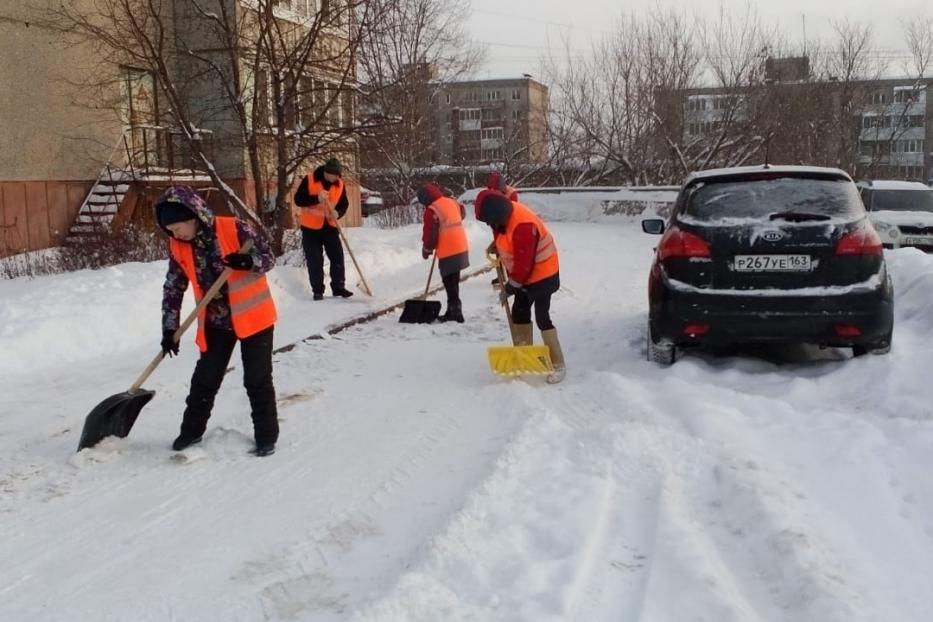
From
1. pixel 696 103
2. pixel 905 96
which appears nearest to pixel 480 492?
pixel 696 103

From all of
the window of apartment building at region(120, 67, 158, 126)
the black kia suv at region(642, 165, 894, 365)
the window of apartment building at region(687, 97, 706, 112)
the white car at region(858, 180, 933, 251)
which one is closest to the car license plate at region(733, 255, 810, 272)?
the black kia suv at region(642, 165, 894, 365)

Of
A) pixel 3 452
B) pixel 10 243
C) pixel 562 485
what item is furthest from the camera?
pixel 10 243

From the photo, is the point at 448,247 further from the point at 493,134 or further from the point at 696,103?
the point at 493,134

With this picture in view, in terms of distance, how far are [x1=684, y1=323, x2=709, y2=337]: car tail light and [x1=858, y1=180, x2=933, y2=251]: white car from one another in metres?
10.0

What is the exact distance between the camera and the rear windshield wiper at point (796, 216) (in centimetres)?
580

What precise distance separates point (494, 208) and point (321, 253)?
183 inches

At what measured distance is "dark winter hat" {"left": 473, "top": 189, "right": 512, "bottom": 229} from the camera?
6.08 meters

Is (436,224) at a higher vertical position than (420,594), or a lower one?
higher

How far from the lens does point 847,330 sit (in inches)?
227

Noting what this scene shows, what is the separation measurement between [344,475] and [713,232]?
3269mm

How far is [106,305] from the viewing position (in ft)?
26.1

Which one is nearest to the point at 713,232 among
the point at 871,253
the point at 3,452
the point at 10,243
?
the point at 871,253

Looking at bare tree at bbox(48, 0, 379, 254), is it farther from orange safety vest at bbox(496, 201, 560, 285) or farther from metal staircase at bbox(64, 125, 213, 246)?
orange safety vest at bbox(496, 201, 560, 285)

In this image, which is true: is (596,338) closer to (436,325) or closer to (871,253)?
(436,325)
